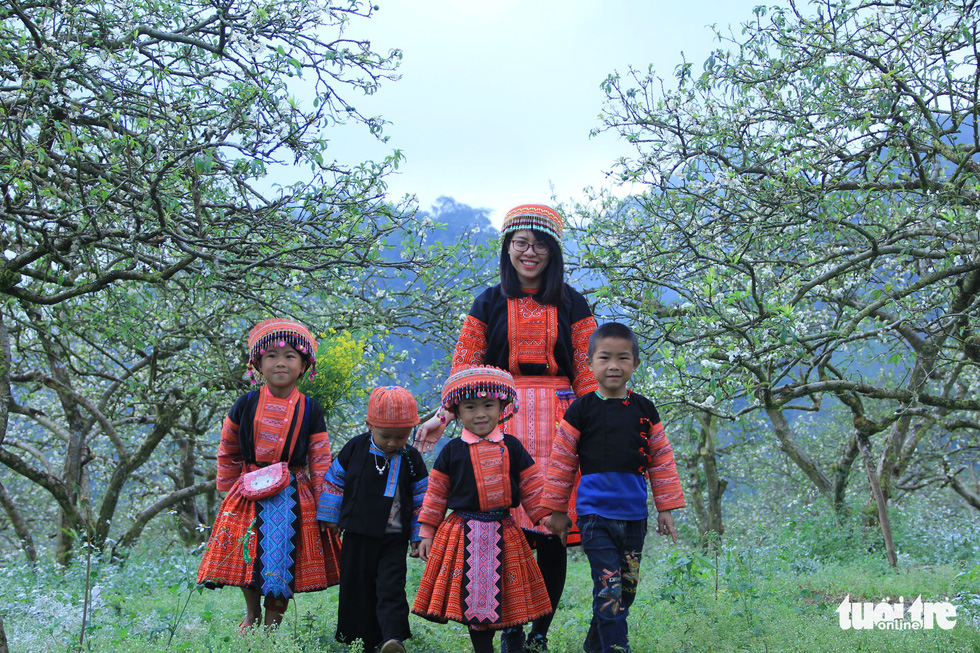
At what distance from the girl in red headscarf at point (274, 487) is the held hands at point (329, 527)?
3 cm

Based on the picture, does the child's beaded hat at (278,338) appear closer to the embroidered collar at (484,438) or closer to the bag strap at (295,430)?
the bag strap at (295,430)

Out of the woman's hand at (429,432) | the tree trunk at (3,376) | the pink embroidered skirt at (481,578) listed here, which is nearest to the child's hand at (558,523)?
the pink embroidered skirt at (481,578)

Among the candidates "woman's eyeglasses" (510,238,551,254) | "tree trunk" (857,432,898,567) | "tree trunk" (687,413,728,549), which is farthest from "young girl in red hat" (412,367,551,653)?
"tree trunk" (687,413,728,549)

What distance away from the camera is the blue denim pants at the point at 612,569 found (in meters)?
3.33

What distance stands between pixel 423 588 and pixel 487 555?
0.35 metres

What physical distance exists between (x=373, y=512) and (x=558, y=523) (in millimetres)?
1006

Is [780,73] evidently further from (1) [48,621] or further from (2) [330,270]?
(1) [48,621]

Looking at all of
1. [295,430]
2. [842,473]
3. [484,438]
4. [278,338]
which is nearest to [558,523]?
[484,438]

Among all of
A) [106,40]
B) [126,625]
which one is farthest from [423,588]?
[106,40]

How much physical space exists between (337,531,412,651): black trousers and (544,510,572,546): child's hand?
0.87 m

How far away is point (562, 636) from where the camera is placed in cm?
411

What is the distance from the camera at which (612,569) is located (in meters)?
3.36

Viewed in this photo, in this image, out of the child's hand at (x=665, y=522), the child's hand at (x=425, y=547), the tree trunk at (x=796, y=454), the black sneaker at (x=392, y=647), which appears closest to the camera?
the child's hand at (x=665, y=522)

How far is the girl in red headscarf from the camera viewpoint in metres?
3.93
